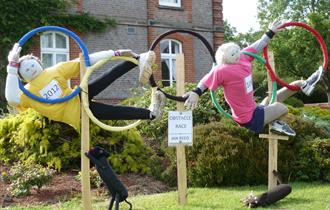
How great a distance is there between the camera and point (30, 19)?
18109 mm

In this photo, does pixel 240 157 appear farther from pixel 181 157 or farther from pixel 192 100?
pixel 192 100

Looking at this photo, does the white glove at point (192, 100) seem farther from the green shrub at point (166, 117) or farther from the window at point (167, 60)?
the window at point (167, 60)

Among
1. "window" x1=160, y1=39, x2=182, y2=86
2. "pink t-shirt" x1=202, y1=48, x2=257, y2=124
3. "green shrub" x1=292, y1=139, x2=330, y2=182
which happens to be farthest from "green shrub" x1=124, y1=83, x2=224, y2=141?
"window" x1=160, y1=39, x2=182, y2=86

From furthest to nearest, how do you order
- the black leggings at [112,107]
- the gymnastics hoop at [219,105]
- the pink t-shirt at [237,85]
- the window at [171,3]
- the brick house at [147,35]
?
the window at [171,3]
the brick house at [147,35]
the gymnastics hoop at [219,105]
the pink t-shirt at [237,85]
the black leggings at [112,107]

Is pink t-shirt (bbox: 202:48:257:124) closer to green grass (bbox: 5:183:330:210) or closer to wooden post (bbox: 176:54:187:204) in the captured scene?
wooden post (bbox: 176:54:187:204)

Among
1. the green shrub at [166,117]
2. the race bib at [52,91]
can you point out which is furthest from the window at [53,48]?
the race bib at [52,91]

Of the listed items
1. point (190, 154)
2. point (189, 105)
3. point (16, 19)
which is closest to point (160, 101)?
point (189, 105)

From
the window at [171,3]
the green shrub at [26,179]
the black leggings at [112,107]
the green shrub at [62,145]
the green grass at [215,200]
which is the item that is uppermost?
the window at [171,3]

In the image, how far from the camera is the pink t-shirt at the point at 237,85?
7.07 m

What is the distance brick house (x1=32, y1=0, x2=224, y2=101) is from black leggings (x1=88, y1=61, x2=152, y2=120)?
→ 39.1 feet

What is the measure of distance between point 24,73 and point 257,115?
297cm

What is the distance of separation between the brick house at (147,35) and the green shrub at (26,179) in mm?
10136

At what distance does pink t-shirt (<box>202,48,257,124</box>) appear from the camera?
7.07 m

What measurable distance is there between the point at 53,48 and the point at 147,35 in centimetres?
375
